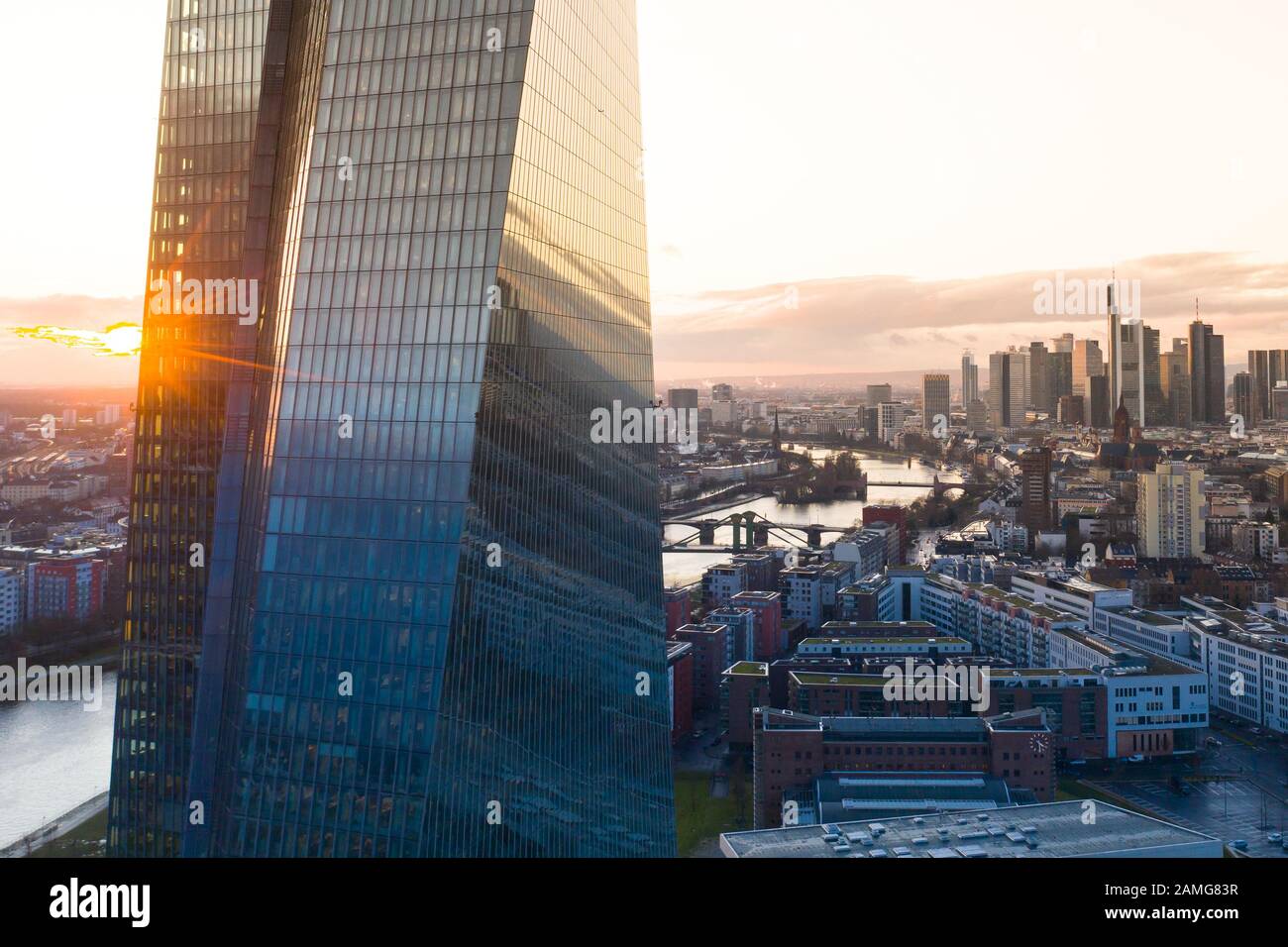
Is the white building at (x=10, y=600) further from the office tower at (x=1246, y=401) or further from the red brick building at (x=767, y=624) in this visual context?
the office tower at (x=1246, y=401)

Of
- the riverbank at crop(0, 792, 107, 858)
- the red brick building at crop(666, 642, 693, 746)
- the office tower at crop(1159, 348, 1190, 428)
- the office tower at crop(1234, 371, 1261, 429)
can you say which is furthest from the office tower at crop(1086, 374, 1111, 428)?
the riverbank at crop(0, 792, 107, 858)

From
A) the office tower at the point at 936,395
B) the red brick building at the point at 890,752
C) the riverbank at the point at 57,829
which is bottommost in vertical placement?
the riverbank at the point at 57,829

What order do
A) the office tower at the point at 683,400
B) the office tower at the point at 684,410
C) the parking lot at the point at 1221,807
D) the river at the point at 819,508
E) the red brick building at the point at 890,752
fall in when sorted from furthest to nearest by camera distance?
the office tower at the point at 683,400, the office tower at the point at 684,410, the river at the point at 819,508, the red brick building at the point at 890,752, the parking lot at the point at 1221,807

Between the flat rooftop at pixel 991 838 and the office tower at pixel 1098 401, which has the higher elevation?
the office tower at pixel 1098 401

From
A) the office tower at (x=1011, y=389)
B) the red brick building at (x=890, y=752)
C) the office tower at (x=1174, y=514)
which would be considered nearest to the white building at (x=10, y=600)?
the red brick building at (x=890, y=752)

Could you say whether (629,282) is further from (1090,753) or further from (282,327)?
(1090,753)
